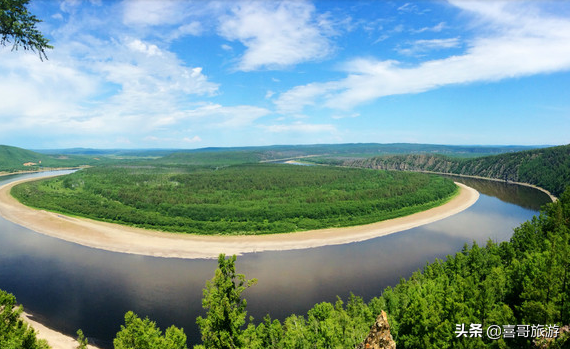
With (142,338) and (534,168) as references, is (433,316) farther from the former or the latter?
(534,168)

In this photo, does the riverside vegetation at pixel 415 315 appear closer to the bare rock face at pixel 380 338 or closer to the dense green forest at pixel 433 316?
the dense green forest at pixel 433 316

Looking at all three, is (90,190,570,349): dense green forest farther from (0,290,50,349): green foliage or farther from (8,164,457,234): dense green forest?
(8,164,457,234): dense green forest

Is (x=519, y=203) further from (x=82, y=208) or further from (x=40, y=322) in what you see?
(x=82, y=208)

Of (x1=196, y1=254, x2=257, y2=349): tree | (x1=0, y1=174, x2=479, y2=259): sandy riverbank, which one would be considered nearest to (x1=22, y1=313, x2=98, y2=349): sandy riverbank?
(x1=0, y1=174, x2=479, y2=259): sandy riverbank

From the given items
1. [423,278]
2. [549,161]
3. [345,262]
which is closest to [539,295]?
[423,278]

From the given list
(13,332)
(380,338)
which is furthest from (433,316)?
(13,332)
